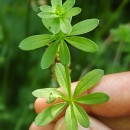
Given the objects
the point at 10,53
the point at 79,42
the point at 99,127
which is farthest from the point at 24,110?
the point at 79,42

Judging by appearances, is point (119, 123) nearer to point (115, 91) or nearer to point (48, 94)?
point (115, 91)

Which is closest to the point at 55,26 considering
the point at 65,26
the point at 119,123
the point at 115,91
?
the point at 65,26

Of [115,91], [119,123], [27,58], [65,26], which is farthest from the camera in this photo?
[27,58]

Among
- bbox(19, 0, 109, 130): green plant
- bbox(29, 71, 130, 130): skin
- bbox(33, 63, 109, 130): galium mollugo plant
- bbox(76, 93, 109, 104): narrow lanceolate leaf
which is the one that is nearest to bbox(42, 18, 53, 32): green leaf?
bbox(19, 0, 109, 130): green plant

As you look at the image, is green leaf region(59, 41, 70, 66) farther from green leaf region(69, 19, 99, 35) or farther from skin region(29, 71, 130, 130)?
skin region(29, 71, 130, 130)

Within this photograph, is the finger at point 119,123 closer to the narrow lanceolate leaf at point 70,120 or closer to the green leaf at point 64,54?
the narrow lanceolate leaf at point 70,120

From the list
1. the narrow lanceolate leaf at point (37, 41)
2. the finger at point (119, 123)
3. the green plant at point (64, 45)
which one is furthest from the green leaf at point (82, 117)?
the finger at point (119, 123)
